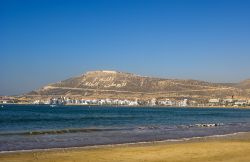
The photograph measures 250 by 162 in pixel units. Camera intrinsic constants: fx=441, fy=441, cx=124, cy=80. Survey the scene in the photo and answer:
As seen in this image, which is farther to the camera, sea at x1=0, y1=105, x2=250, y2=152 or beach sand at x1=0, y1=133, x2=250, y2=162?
sea at x1=0, y1=105, x2=250, y2=152

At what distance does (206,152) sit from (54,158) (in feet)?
34.2

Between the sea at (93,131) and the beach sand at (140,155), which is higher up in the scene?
the beach sand at (140,155)

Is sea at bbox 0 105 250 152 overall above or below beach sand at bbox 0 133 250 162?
below

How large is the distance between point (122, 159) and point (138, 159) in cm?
97

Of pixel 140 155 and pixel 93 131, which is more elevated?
pixel 140 155

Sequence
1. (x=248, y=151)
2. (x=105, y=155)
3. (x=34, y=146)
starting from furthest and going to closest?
(x=34, y=146)
(x=248, y=151)
(x=105, y=155)

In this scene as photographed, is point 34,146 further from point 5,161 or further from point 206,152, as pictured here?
point 206,152

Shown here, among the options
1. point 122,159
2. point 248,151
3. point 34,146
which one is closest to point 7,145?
point 34,146

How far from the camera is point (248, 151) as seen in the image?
30.8m

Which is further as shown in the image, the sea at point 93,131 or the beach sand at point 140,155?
the sea at point 93,131

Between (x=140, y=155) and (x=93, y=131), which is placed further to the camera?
A: (x=93, y=131)

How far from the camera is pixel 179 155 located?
2870cm

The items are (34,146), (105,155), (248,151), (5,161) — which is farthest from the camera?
(34,146)

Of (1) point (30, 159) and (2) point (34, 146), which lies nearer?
(1) point (30, 159)
